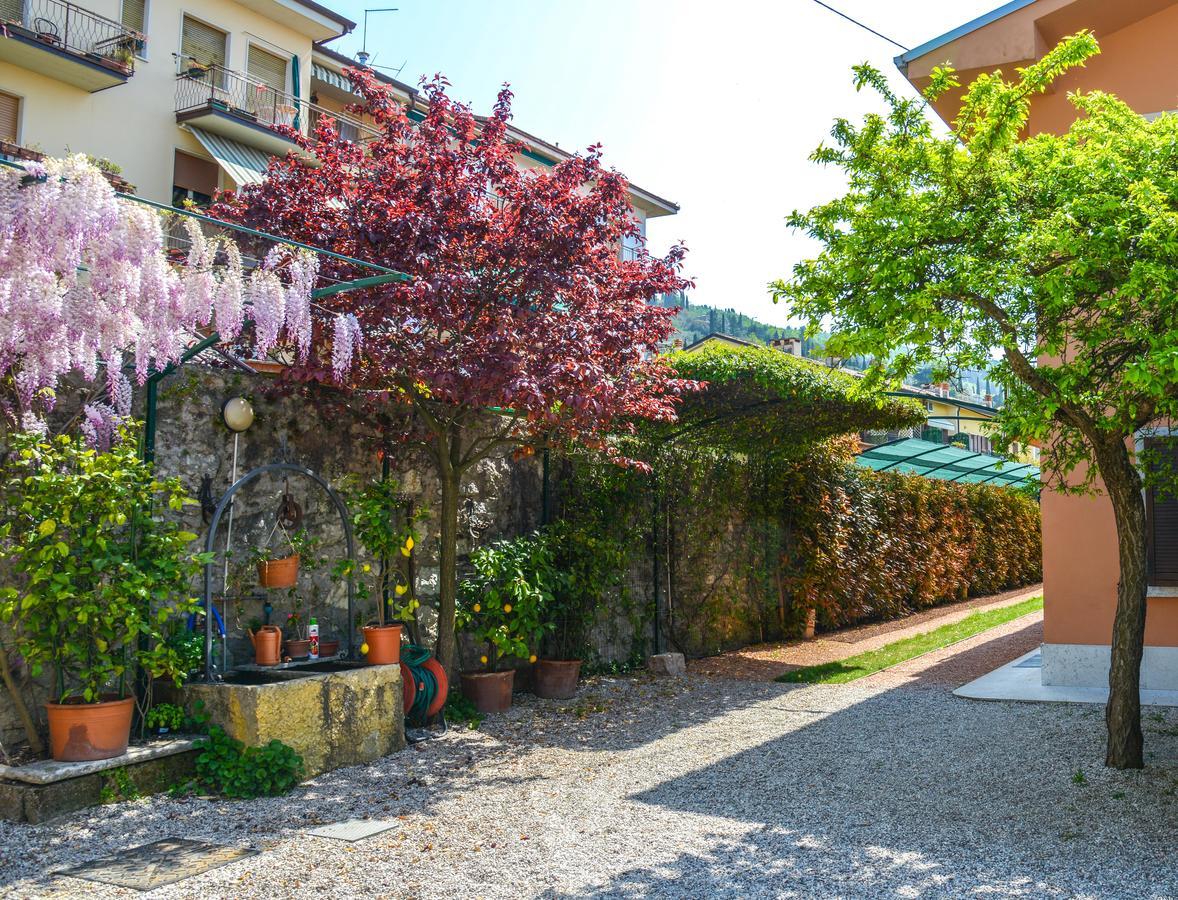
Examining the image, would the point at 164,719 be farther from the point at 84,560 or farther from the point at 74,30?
the point at 74,30

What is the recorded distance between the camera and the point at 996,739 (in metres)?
6.55

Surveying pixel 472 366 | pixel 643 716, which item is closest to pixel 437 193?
pixel 472 366

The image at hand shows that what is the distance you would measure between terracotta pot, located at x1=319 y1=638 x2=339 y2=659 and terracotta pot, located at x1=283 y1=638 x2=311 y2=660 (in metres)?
0.18

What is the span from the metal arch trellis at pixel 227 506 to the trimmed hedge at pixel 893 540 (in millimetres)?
7080

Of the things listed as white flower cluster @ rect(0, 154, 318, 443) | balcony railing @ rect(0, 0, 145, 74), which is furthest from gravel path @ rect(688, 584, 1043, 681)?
balcony railing @ rect(0, 0, 145, 74)

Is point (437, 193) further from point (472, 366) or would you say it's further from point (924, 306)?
point (924, 306)

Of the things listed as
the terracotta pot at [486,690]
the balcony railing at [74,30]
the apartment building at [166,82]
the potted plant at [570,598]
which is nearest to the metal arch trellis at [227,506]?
the terracotta pot at [486,690]

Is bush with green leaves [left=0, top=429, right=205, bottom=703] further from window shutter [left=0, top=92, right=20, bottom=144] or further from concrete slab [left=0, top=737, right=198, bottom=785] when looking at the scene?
window shutter [left=0, top=92, right=20, bottom=144]

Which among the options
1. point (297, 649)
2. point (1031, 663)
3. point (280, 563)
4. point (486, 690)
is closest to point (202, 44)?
point (280, 563)

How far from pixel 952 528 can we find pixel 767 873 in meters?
13.9

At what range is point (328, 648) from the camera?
661cm

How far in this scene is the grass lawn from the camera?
9.66 metres

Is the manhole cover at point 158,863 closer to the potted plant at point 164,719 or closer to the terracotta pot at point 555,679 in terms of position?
the potted plant at point 164,719

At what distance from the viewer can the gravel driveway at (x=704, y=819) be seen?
3938 millimetres
